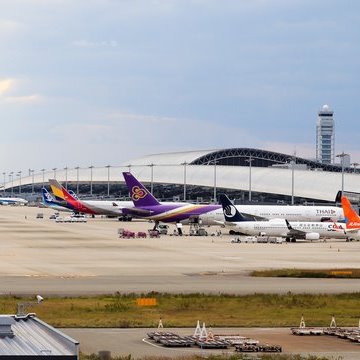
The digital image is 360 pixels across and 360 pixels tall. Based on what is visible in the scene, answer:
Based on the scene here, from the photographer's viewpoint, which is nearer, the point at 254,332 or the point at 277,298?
the point at 254,332

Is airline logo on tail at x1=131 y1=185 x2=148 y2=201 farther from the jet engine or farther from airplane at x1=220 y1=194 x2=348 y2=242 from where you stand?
the jet engine

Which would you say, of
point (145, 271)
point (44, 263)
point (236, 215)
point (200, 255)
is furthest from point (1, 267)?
point (236, 215)

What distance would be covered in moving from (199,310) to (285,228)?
7429cm

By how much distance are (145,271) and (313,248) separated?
1488 inches

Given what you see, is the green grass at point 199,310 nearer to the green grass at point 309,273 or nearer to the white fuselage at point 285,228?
the green grass at point 309,273

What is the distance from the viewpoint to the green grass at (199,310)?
4400 cm

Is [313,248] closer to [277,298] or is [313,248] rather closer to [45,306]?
[277,298]

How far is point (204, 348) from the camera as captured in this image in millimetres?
35625

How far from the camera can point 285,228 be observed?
122 meters

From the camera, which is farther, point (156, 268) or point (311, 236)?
point (311, 236)

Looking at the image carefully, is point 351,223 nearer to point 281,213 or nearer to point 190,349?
point 281,213

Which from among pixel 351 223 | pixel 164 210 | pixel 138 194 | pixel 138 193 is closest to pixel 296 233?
pixel 351 223

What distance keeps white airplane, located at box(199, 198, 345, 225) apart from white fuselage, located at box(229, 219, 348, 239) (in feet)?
56.8

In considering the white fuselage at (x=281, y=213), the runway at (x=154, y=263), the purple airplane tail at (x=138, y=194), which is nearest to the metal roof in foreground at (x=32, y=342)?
the runway at (x=154, y=263)
